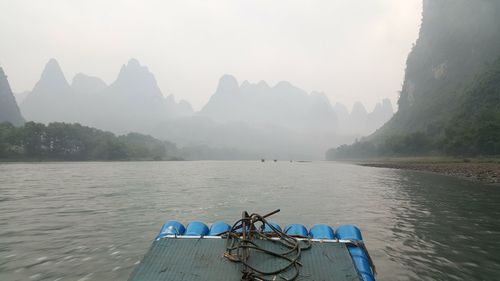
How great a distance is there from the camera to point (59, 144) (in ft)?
487

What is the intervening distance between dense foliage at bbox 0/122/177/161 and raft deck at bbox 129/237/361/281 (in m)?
137

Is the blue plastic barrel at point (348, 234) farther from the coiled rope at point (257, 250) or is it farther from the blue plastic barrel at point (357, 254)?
the coiled rope at point (257, 250)

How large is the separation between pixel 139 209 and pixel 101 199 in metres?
6.90

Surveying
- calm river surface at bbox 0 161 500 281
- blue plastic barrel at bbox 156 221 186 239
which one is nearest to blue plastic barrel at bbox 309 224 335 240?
calm river surface at bbox 0 161 500 281

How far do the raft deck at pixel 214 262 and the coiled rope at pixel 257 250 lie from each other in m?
0.13

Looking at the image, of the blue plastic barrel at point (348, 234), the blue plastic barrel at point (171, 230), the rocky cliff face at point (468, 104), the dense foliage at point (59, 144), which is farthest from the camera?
the dense foliage at point (59, 144)

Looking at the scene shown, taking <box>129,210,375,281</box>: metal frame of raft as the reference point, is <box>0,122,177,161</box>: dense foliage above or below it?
above

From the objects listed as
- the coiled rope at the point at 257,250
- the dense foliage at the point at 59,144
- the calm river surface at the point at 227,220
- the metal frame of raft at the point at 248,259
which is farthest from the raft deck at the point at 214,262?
the dense foliage at the point at 59,144

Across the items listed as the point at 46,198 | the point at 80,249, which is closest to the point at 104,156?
the point at 46,198

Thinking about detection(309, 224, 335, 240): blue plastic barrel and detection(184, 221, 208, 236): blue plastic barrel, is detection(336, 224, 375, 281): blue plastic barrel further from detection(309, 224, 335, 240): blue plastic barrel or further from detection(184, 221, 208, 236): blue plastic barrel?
detection(184, 221, 208, 236): blue plastic barrel

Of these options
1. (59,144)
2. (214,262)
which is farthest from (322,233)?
(59,144)

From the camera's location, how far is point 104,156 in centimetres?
Answer: 16925

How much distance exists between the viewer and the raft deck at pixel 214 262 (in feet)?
23.3

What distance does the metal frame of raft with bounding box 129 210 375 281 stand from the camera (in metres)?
7.11
